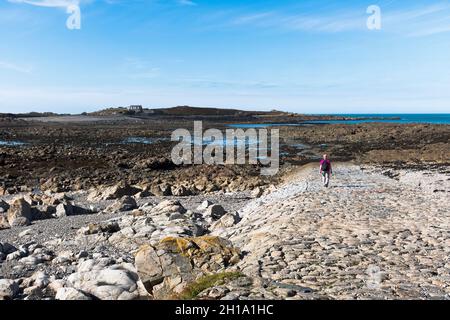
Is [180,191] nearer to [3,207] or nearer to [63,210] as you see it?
[63,210]

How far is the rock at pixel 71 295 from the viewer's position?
328 inches

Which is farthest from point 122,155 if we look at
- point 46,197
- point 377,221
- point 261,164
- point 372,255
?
point 372,255

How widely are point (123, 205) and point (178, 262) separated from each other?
1144 cm

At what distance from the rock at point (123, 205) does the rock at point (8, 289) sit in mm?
10247

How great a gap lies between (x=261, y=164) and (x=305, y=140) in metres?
22.7

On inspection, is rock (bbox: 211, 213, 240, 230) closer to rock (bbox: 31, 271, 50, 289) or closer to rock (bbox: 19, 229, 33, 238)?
rock (bbox: 31, 271, 50, 289)

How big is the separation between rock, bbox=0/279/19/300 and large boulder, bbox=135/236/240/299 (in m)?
2.67

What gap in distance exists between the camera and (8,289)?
938 centimetres

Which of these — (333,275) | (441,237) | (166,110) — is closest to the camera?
(333,275)

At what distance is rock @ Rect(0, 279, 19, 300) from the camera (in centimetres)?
924
